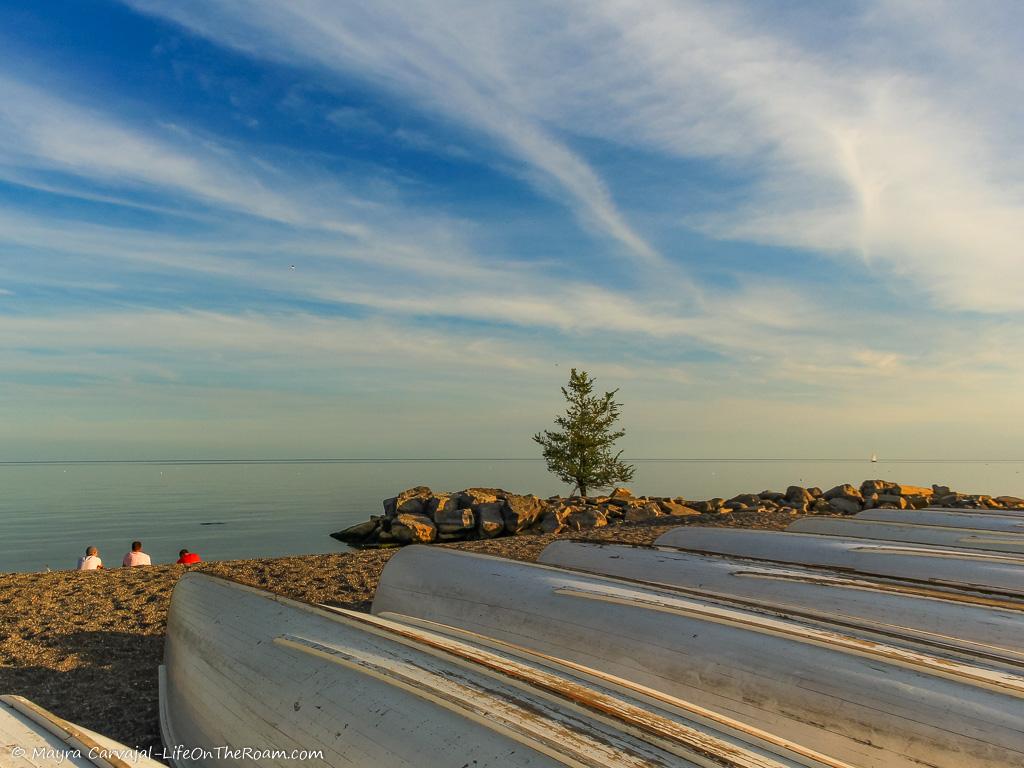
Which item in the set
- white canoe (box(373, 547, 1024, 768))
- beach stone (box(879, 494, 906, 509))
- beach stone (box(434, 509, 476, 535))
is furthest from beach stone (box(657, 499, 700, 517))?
white canoe (box(373, 547, 1024, 768))

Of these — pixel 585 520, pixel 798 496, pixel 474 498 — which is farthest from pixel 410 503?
pixel 798 496

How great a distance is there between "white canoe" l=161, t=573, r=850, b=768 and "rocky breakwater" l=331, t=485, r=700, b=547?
523 inches

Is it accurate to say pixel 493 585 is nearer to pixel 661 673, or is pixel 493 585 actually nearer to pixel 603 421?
pixel 661 673

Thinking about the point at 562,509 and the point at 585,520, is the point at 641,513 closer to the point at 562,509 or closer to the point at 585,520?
the point at 585,520

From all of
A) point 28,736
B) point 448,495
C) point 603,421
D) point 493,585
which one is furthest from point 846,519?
point 603,421

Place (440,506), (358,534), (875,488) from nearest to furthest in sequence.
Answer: (440,506) < (875,488) < (358,534)

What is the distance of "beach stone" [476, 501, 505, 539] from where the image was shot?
719 inches

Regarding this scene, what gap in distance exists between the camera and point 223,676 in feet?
11.8

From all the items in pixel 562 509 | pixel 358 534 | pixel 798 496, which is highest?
pixel 798 496

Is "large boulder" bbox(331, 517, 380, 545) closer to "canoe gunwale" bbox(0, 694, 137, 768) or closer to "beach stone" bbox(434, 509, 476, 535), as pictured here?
"beach stone" bbox(434, 509, 476, 535)

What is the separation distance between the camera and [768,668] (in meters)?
3.20

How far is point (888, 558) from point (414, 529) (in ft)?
45.2

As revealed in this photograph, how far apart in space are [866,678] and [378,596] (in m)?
3.72

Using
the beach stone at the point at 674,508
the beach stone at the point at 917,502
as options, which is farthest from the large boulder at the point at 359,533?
the beach stone at the point at 917,502
